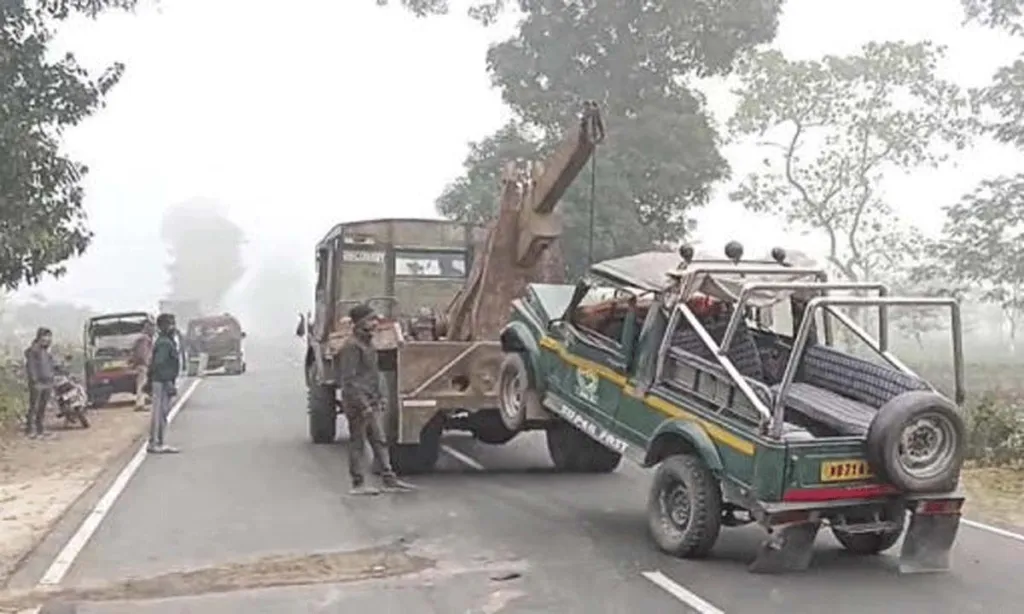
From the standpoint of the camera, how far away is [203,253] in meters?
123

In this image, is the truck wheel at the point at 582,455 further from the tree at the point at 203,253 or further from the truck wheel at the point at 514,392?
the tree at the point at 203,253

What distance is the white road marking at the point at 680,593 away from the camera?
7652 mm

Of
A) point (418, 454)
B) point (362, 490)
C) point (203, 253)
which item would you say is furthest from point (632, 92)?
point (203, 253)

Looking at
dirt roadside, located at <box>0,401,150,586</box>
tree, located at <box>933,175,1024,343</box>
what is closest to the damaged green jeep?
dirt roadside, located at <box>0,401,150,586</box>

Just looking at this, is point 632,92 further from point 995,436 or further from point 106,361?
point 995,436

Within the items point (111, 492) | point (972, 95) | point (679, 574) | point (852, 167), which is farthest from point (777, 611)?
point (852, 167)

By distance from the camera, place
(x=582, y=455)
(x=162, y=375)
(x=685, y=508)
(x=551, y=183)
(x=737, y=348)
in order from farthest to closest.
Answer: (x=162, y=375)
(x=582, y=455)
(x=551, y=183)
(x=737, y=348)
(x=685, y=508)

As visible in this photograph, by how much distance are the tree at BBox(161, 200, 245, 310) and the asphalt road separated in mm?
103667

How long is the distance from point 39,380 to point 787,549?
13959 millimetres

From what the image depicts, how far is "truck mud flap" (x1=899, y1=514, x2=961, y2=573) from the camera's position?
8.70m

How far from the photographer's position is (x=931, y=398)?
8461 mm

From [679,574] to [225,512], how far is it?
474cm

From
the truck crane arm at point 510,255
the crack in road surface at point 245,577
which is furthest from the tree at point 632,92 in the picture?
the crack in road surface at point 245,577

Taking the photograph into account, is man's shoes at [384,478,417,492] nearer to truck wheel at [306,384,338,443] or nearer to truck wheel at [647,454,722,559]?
truck wheel at [647,454,722,559]
